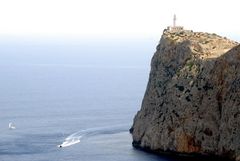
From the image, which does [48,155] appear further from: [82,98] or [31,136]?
[82,98]

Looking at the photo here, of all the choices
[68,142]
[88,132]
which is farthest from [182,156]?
[88,132]

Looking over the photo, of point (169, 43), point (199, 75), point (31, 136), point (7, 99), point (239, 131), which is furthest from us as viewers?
point (7, 99)

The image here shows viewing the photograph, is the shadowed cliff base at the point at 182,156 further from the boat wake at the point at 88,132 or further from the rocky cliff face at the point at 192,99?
the boat wake at the point at 88,132

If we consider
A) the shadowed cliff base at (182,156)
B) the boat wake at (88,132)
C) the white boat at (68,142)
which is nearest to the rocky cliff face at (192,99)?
the shadowed cliff base at (182,156)

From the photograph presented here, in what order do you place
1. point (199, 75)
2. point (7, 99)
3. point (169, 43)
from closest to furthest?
point (199, 75), point (169, 43), point (7, 99)

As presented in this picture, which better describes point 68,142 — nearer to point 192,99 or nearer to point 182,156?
point 182,156

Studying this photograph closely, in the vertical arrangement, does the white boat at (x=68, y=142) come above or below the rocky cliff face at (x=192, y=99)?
below

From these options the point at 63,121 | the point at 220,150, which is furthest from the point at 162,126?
the point at 63,121
